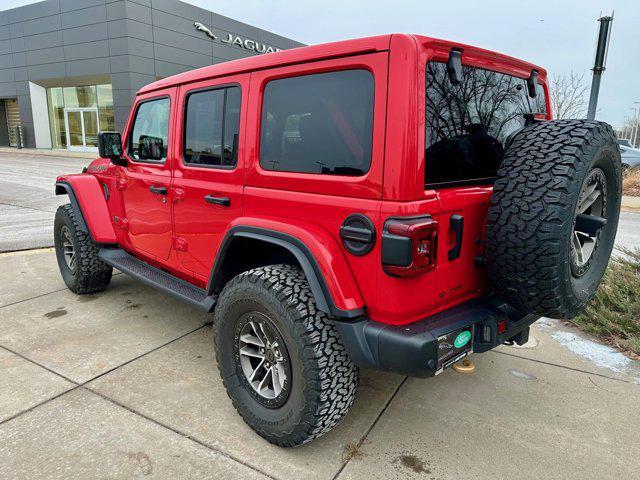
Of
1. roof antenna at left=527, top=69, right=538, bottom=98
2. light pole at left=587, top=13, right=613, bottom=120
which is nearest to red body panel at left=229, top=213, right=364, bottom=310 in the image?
roof antenna at left=527, top=69, right=538, bottom=98

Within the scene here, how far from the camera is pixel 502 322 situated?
2.33 m

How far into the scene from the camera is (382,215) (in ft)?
6.43

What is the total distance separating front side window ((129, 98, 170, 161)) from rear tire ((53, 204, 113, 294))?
3.26 ft

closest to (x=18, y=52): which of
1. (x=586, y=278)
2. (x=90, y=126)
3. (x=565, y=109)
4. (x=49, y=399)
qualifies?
(x=90, y=126)

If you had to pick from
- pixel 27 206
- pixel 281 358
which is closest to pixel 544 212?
pixel 281 358

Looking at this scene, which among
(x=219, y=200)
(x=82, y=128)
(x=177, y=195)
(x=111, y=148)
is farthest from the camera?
(x=82, y=128)

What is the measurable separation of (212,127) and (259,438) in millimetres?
1854

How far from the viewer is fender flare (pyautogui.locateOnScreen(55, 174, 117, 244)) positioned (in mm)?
4043

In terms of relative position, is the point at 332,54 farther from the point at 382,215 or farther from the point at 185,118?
the point at 185,118

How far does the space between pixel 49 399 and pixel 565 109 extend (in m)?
18.8

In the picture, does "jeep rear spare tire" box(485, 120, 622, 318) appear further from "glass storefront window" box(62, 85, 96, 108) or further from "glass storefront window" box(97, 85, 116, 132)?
"glass storefront window" box(62, 85, 96, 108)

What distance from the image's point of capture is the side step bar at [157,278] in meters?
2.95

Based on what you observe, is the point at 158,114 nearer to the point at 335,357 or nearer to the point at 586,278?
the point at 335,357

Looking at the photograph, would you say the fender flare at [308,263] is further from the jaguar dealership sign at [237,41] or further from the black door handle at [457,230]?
the jaguar dealership sign at [237,41]
